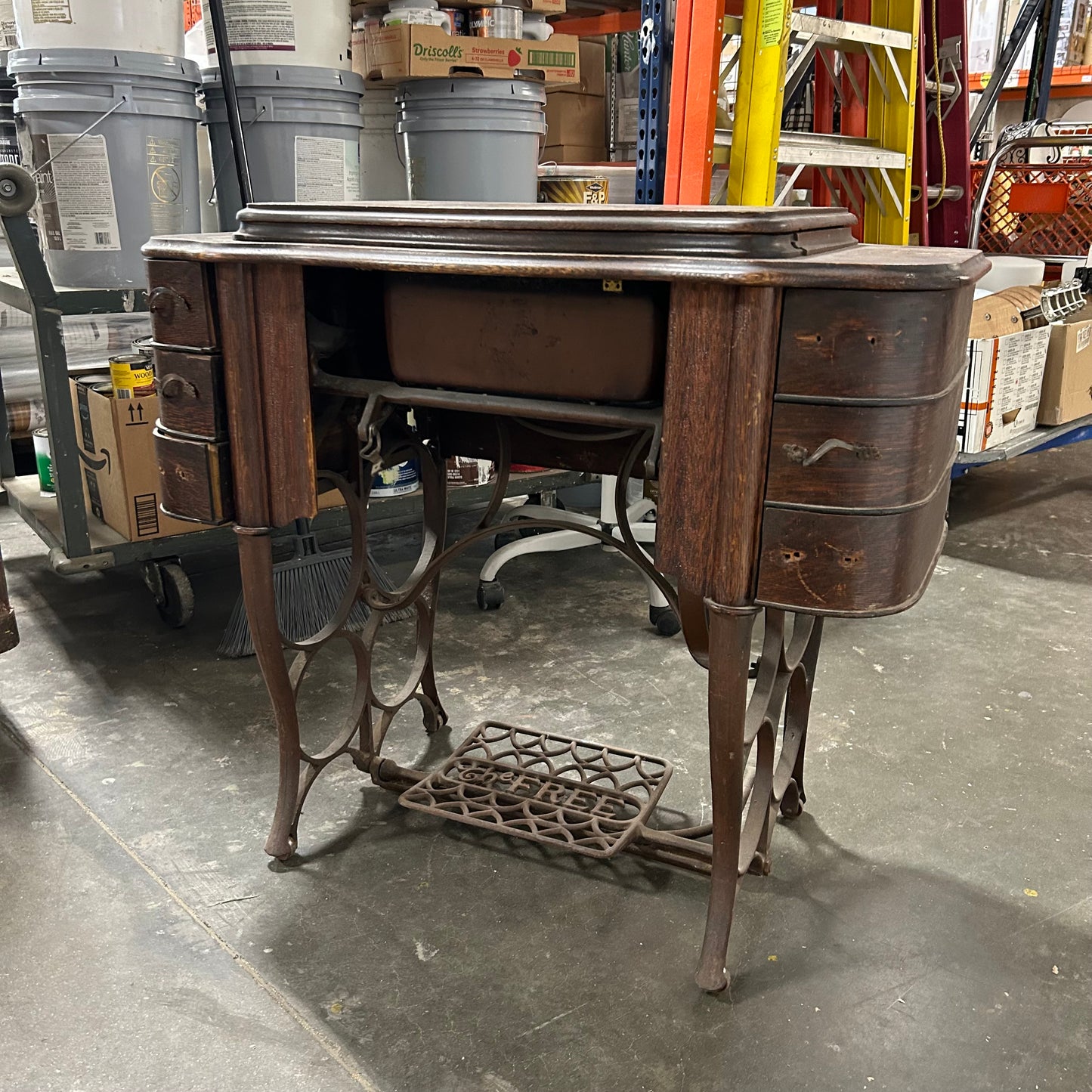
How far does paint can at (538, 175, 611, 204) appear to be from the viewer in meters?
2.68

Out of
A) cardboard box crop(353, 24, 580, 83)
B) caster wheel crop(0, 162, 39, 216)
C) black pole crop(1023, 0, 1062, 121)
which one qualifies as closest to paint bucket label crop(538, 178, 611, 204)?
cardboard box crop(353, 24, 580, 83)

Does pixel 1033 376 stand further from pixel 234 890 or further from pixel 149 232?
pixel 234 890

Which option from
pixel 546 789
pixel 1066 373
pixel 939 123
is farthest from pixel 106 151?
pixel 1066 373

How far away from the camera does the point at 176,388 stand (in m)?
1.33

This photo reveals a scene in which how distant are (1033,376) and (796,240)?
8.25 ft

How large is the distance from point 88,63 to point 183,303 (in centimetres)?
94

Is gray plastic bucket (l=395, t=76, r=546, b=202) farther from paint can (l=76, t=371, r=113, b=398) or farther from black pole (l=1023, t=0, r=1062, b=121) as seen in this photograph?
black pole (l=1023, t=0, r=1062, b=121)

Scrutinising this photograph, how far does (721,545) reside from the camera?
1.06m

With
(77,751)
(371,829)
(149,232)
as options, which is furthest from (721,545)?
(149,232)

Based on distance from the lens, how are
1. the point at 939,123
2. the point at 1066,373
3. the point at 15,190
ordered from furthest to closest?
the point at 1066,373 < the point at 939,123 < the point at 15,190

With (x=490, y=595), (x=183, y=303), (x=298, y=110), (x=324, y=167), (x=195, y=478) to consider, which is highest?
(x=298, y=110)

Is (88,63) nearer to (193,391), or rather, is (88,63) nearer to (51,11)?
(51,11)

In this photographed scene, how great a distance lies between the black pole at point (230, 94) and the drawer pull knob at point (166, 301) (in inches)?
33.0

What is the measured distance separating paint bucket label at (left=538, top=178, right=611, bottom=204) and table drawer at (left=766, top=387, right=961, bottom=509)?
1811 millimetres
